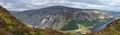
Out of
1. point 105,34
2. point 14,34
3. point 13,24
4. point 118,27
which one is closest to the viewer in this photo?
point 14,34

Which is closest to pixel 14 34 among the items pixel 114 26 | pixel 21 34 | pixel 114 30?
pixel 21 34

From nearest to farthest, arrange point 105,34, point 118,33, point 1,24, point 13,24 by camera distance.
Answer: point 1,24 < point 13,24 < point 105,34 < point 118,33

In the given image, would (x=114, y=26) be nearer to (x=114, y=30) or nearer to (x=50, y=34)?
(x=114, y=30)

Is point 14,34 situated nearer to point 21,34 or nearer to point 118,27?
point 21,34

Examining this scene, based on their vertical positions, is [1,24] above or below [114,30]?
above

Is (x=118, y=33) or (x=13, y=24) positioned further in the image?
(x=118, y=33)

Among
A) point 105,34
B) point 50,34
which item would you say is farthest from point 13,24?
point 105,34

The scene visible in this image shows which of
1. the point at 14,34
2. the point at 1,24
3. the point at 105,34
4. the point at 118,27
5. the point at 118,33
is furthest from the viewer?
the point at 118,27

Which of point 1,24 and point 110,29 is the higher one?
point 1,24

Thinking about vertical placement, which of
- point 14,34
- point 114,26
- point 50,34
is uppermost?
point 14,34
